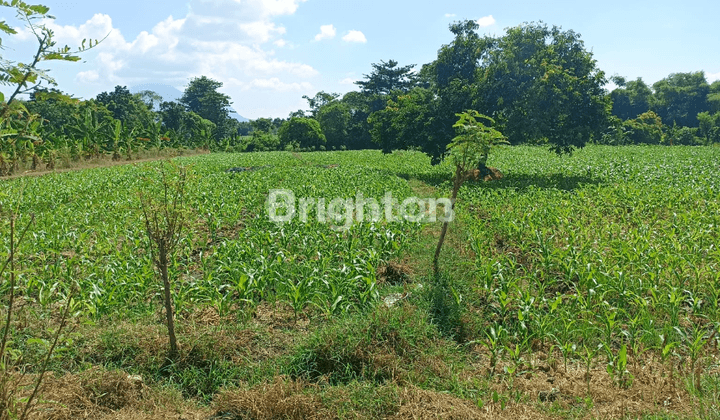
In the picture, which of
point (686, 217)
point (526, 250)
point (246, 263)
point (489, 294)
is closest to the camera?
point (489, 294)

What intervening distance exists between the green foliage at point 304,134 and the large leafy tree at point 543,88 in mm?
35284

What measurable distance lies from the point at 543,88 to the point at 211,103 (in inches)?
2520

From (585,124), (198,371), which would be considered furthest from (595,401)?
(585,124)

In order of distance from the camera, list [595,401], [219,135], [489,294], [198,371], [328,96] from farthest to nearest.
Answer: [328,96] → [219,135] → [489,294] → [198,371] → [595,401]

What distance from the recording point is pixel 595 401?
385cm

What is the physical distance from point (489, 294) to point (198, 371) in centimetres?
378

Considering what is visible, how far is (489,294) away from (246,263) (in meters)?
3.45

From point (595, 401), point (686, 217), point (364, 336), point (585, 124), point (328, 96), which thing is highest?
point (328, 96)

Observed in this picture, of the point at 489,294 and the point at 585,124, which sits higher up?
the point at 585,124

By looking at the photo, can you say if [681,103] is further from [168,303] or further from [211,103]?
[168,303]

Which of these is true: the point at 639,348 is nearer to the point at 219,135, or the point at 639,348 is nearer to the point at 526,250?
the point at 526,250

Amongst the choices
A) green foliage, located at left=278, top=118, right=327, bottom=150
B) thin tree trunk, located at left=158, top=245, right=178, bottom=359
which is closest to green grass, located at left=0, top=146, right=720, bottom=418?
thin tree trunk, located at left=158, top=245, right=178, bottom=359

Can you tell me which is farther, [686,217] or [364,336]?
[686,217]

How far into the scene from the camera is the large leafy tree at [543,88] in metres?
17.5
